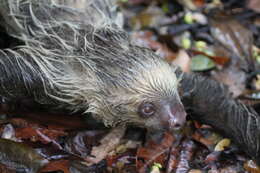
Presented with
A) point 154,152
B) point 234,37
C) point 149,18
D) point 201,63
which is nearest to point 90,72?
point 154,152


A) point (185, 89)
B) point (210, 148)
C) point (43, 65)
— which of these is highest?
point (43, 65)

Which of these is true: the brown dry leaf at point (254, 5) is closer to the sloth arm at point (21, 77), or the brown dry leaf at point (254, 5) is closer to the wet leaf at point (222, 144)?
the wet leaf at point (222, 144)

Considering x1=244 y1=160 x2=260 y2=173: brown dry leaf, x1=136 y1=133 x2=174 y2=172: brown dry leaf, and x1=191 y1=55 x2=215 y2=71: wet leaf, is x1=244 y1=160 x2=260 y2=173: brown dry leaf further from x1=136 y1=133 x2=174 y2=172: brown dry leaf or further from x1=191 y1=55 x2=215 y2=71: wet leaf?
x1=191 y1=55 x2=215 y2=71: wet leaf

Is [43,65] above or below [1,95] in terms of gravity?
above

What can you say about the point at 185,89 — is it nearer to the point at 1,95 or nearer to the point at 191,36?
the point at 191,36

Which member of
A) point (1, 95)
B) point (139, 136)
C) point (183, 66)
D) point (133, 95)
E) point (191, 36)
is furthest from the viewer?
point (191, 36)

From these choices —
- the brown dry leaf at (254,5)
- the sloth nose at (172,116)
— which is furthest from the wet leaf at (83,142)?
the brown dry leaf at (254,5)

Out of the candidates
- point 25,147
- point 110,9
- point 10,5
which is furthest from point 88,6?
point 25,147
